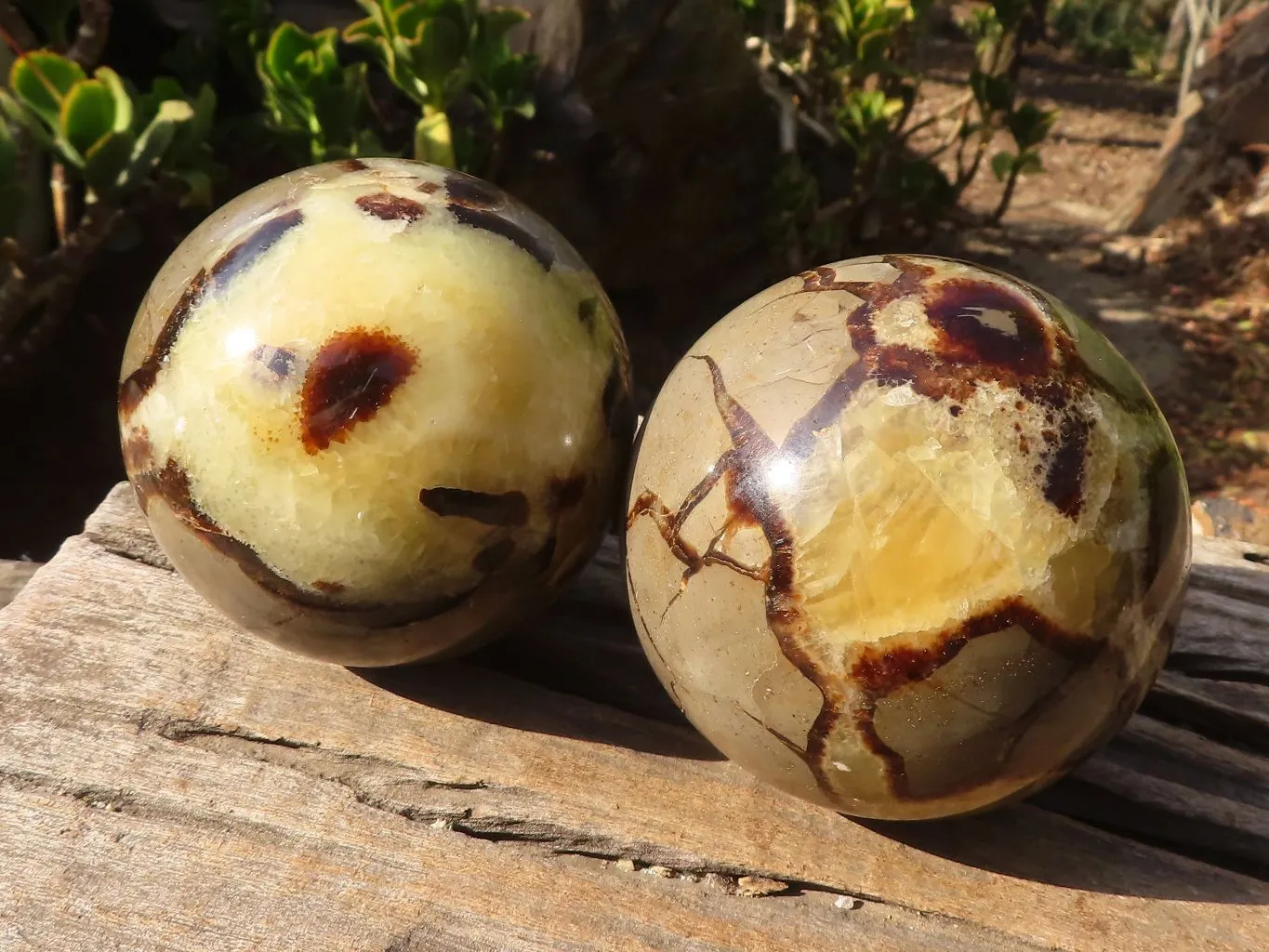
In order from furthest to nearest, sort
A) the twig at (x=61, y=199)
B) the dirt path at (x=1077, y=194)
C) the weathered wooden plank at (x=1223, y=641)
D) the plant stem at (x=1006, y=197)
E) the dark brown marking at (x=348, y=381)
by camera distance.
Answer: the dirt path at (x=1077, y=194)
the plant stem at (x=1006, y=197)
the twig at (x=61, y=199)
the weathered wooden plank at (x=1223, y=641)
the dark brown marking at (x=348, y=381)

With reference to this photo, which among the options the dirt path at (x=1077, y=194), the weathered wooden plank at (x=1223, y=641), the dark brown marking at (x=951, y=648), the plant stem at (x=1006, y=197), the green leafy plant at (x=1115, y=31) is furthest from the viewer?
the green leafy plant at (x=1115, y=31)

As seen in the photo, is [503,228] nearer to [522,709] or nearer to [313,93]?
[522,709]

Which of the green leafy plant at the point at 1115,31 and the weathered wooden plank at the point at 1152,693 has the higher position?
the weathered wooden plank at the point at 1152,693

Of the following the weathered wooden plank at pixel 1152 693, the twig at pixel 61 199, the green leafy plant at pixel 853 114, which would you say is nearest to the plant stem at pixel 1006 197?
the green leafy plant at pixel 853 114

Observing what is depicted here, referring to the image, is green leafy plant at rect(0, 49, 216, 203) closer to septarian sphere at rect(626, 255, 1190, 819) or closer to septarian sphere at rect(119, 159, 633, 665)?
septarian sphere at rect(119, 159, 633, 665)

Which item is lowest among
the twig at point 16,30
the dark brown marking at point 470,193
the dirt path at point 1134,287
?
the dirt path at point 1134,287

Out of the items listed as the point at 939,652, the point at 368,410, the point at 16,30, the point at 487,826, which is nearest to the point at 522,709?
the point at 487,826

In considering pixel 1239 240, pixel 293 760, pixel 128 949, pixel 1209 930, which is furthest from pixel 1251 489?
pixel 128 949

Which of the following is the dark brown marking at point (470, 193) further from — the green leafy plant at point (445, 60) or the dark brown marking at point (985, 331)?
the green leafy plant at point (445, 60)
